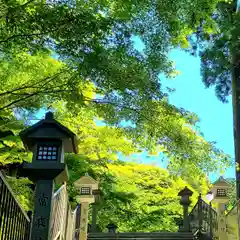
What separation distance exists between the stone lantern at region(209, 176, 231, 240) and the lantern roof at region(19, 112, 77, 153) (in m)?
5.31

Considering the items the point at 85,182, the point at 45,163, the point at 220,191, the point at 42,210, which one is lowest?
the point at 42,210

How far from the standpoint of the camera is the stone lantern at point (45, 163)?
15.9ft

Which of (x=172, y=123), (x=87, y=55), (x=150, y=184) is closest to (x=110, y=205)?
(x=150, y=184)

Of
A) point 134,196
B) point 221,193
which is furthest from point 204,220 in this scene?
point 134,196

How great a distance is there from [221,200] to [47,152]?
560 centimetres

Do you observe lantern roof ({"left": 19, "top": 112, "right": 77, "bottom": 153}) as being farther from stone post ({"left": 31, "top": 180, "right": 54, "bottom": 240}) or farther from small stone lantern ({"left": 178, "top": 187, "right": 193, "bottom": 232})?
small stone lantern ({"left": 178, "top": 187, "right": 193, "bottom": 232})

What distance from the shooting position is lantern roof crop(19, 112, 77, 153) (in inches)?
207

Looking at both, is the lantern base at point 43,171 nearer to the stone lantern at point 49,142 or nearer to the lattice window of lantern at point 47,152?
the stone lantern at point 49,142

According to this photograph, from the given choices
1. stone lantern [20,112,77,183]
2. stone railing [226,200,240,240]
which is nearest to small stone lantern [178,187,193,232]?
stone railing [226,200,240,240]

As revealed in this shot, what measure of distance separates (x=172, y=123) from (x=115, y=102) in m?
1.14

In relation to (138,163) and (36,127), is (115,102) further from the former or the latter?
(138,163)

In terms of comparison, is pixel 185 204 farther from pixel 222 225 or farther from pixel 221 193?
pixel 222 225

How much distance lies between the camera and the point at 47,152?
5254 millimetres

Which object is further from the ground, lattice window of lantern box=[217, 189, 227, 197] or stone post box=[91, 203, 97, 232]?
lattice window of lantern box=[217, 189, 227, 197]
